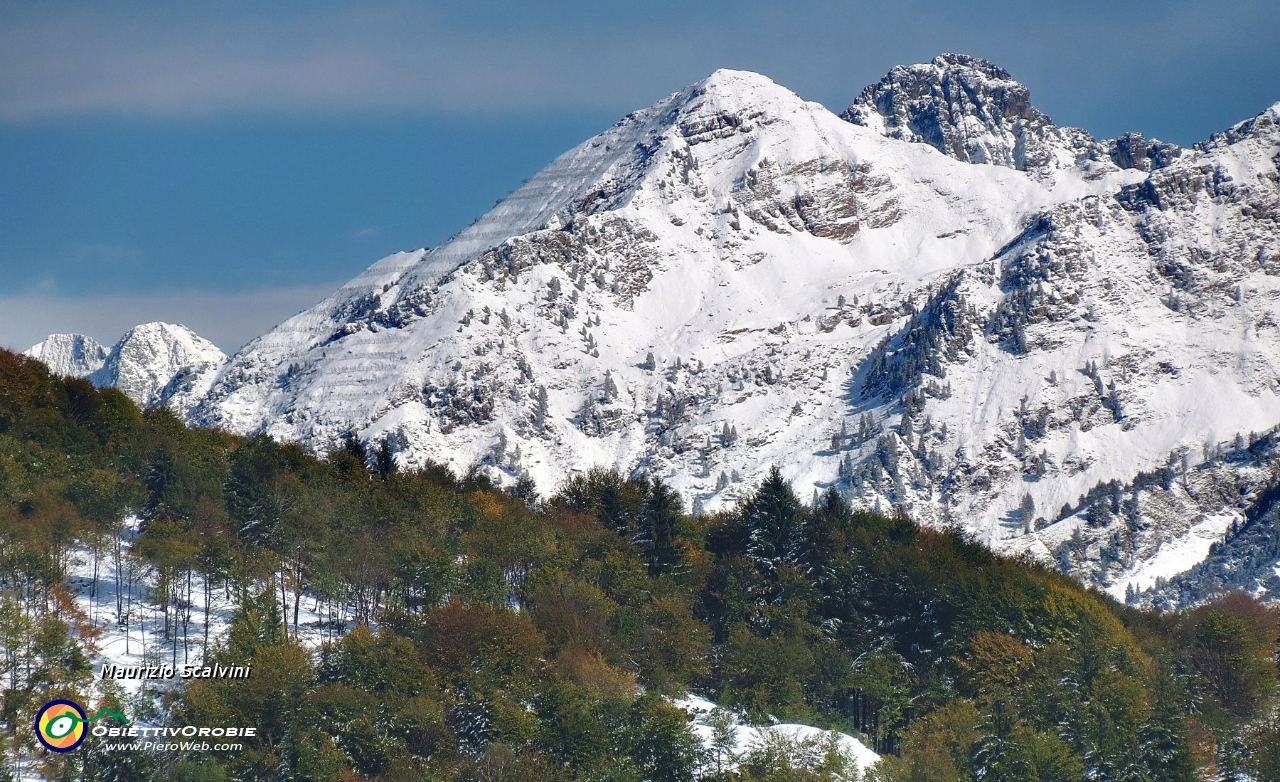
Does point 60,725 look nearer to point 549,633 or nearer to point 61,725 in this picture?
point 61,725

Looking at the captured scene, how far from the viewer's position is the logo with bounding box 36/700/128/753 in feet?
275

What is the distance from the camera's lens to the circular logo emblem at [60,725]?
275 ft

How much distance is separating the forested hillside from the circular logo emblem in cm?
122

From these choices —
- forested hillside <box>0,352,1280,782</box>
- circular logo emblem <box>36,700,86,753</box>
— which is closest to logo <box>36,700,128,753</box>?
circular logo emblem <box>36,700,86,753</box>

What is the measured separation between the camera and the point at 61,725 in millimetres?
85438

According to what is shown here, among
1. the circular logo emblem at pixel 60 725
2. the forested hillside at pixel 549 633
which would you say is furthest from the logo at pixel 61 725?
the forested hillside at pixel 549 633

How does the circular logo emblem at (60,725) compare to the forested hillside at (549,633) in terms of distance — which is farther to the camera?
the forested hillside at (549,633)

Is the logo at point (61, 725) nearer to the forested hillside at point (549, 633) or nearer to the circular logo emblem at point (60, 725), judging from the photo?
the circular logo emblem at point (60, 725)

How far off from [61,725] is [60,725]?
0.24 ft

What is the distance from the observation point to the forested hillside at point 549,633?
95438 mm

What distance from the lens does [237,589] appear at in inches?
4508

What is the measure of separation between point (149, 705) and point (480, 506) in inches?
2711

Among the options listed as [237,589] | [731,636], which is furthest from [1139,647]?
[237,589]

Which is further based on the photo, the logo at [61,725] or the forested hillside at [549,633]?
the forested hillside at [549,633]
